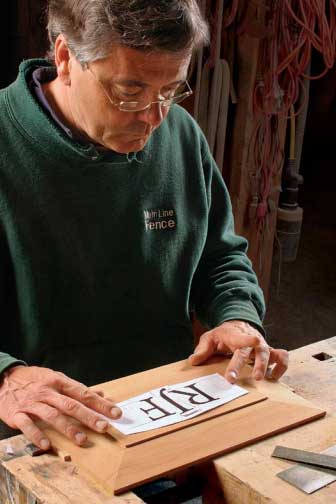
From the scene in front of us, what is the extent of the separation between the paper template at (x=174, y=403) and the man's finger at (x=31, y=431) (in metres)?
0.12

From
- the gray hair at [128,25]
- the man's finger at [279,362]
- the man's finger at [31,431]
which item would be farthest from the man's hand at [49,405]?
the gray hair at [128,25]

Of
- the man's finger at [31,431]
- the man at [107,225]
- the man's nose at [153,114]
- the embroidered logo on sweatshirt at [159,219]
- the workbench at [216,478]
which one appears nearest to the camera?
the workbench at [216,478]

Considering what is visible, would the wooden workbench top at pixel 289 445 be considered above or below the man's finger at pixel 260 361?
below

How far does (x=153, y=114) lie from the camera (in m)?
1.43

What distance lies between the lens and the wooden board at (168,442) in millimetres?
1135

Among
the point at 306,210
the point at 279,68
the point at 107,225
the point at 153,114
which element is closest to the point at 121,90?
the point at 153,114

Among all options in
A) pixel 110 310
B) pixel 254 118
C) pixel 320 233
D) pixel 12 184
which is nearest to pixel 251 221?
pixel 254 118

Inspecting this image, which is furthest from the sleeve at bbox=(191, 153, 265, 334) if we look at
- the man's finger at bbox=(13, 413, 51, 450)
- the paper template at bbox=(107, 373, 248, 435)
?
the man's finger at bbox=(13, 413, 51, 450)

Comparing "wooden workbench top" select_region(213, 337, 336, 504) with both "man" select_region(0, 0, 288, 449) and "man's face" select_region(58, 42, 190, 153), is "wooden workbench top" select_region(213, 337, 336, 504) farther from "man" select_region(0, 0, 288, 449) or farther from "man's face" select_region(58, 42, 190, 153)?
"man's face" select_region(58, 42, 190, 153)

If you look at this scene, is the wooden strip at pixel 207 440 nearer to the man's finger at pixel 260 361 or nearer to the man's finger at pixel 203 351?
the man's finger at pixel 260 361

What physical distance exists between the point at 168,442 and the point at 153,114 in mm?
624

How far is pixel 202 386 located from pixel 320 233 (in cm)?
394


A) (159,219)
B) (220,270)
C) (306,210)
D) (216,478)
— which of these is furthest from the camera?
(306,210)

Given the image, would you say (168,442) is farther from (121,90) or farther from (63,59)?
(63,59)
